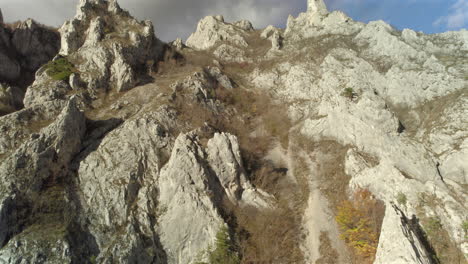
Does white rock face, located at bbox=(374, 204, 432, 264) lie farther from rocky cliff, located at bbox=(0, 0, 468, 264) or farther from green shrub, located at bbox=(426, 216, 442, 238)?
green shrub, located at bbox=(426, 216, 442, 238)

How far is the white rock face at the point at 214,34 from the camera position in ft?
226

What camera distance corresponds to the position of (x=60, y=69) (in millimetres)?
33625

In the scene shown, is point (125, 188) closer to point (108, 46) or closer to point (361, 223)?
point (361, 223)

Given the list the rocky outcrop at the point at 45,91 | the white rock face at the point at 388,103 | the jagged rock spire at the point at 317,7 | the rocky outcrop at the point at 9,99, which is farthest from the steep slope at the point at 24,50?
the jagged rock spire at the point at 317,7

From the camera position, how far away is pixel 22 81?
4203 centimetres

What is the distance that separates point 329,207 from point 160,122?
64.7 feet

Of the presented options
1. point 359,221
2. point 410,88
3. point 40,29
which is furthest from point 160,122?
point 40,29

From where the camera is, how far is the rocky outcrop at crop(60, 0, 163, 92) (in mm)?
35531

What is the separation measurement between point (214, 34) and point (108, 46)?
3848 cm

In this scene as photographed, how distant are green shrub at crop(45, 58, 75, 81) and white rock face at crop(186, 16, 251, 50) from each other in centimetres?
3996

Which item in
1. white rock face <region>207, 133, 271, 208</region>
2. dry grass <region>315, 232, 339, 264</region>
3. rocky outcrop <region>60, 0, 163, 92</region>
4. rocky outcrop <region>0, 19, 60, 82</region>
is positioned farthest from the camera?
rocky outcrop <region>0, 19, 60, 82</region>

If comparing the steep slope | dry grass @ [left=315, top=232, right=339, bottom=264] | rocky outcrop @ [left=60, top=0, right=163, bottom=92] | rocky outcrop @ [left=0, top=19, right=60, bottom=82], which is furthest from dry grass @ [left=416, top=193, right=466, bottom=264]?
rocky outcrop @ [left=0, top=19, right=60, bottom=82]

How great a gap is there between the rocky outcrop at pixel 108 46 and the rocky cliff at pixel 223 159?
12.3 inches

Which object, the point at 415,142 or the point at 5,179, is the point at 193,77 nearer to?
the point at 5,179
